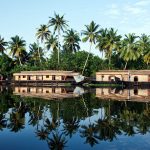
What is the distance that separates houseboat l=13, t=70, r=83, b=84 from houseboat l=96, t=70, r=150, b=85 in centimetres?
461

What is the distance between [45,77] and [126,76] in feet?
48.8

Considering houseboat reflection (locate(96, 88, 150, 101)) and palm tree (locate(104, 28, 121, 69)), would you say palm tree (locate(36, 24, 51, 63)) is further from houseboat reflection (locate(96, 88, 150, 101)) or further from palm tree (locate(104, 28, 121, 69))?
houseboat reflection (locate(96, 88, 150, 101))

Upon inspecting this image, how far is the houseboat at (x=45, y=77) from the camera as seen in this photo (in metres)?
57.9

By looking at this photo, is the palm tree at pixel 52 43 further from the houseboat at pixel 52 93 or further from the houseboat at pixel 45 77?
the houseboat at pixel 52 93

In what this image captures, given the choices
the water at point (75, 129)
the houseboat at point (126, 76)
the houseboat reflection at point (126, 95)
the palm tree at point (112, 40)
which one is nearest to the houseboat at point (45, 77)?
the houseboat at point (126, 76)

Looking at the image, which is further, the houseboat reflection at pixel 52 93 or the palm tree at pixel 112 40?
the palm tree at pixel 112 40

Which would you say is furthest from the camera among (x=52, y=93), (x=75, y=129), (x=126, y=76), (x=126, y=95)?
(x=126, y=76)

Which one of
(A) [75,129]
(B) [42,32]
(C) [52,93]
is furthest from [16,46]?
(A) [75,129]

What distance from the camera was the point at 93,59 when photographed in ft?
226

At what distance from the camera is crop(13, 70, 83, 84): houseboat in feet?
190

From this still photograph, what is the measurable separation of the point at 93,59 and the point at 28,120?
5114cm

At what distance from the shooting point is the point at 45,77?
60.2 metres

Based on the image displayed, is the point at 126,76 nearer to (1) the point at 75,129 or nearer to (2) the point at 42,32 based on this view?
(2) the point at 42,32

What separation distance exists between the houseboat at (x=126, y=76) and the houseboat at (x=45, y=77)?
4606mm
